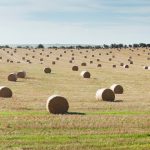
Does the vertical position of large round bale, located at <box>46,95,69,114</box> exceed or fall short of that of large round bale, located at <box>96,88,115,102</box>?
it falls short

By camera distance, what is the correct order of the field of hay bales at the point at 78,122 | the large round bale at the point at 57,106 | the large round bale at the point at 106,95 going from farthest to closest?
the large round bale at the point at 106,95 → the large round bale at the point at 57,106 → the field of hay bales at the point at 78,122

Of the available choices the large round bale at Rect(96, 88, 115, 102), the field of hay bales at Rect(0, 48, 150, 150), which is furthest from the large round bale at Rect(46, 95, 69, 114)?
the large round bale at Rect(96, 88, 115, 102)

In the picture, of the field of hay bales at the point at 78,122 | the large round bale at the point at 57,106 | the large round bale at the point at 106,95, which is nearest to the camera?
the field of hay bales at the point at 78,122

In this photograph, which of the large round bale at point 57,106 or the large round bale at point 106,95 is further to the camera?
the large round bale at point 106,95

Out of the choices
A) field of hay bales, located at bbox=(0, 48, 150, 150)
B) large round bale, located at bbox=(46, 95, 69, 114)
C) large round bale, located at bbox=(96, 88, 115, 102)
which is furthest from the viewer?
large round bale, located at bbox=(96, 88, 115, 102)

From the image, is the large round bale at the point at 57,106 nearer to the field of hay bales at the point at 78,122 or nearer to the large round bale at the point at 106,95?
the field of hay bales at the point at 78,122

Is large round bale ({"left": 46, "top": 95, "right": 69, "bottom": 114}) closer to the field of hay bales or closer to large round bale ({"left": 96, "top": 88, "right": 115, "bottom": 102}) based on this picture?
the field of hay bales

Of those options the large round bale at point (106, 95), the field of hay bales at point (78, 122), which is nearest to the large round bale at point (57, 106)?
the field of hay bales at point (78, 122)

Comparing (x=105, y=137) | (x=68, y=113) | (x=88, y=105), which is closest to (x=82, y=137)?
(x=105, y=137)

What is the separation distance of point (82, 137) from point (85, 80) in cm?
3018

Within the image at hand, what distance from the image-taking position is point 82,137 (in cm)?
2047

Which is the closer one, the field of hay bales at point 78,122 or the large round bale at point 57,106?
the field of hay bales at point 78,122

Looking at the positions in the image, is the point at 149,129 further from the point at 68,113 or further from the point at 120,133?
the point at 68,113

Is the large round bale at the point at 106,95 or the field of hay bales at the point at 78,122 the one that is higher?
the large round bale at the point at 106,95
